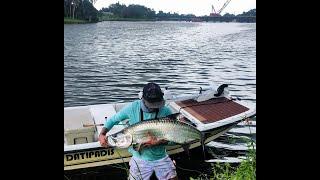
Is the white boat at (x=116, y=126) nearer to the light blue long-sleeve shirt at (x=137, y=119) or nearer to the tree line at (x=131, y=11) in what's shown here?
the light blue long-sleeve shirt at (x=137, y=119)

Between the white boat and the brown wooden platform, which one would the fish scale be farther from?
the brown wooden platform

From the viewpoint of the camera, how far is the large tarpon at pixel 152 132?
2826 mm

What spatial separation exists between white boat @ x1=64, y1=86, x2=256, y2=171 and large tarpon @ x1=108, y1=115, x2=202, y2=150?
63 mm

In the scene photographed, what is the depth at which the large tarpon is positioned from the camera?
2.83m

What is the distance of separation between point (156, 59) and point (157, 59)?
0.01 m

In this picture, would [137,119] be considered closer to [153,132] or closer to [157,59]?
[153,132]

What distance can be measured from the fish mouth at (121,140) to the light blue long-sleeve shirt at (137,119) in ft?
0.13

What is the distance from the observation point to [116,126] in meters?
2.94

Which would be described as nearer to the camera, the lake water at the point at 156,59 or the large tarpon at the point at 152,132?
the large tarpon at the point at 152,132

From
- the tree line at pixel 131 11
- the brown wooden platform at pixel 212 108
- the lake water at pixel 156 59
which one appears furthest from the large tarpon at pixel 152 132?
the tree line at pixel 131 11

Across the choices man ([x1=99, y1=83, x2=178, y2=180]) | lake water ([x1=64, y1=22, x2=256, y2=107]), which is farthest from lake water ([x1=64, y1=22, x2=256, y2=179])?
man ([x1=99, y1=83, x2=178, y2=180])
